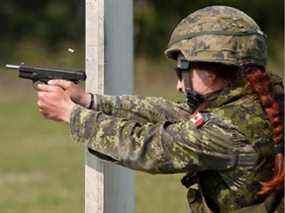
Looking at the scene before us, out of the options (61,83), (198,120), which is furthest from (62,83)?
(198,120)

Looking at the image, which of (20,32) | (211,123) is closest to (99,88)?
(211,123)

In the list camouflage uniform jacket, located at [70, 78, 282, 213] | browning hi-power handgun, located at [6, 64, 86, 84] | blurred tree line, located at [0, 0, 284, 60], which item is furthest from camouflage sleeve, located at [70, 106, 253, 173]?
blurred tree line, located at [0, 0, 284, 60]

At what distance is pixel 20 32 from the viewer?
1117 inches

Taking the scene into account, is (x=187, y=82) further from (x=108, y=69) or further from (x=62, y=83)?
(x=108, y=69)

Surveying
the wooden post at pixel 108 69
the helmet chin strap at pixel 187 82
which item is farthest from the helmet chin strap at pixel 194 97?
the wooden post at pixel 108 69

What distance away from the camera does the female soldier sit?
448cm

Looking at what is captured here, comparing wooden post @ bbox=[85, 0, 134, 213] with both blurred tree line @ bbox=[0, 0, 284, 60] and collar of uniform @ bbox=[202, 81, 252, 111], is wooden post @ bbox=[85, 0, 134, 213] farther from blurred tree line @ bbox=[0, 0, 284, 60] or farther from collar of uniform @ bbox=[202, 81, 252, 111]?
blurred tree line @ bbox=[0, 0, 284, 60]

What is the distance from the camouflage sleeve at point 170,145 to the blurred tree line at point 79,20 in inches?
871

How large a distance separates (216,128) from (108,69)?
111 centimetres

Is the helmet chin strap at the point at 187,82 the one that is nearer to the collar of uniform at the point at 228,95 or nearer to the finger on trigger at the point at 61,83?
the collar of uniform at the point at 228,95

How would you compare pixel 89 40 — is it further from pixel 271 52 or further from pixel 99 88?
pixel 271 52

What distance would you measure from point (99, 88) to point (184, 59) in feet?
2.96

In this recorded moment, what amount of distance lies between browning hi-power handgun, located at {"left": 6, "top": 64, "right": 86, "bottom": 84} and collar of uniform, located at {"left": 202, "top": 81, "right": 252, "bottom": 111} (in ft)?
2.38

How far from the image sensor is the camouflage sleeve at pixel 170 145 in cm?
446
